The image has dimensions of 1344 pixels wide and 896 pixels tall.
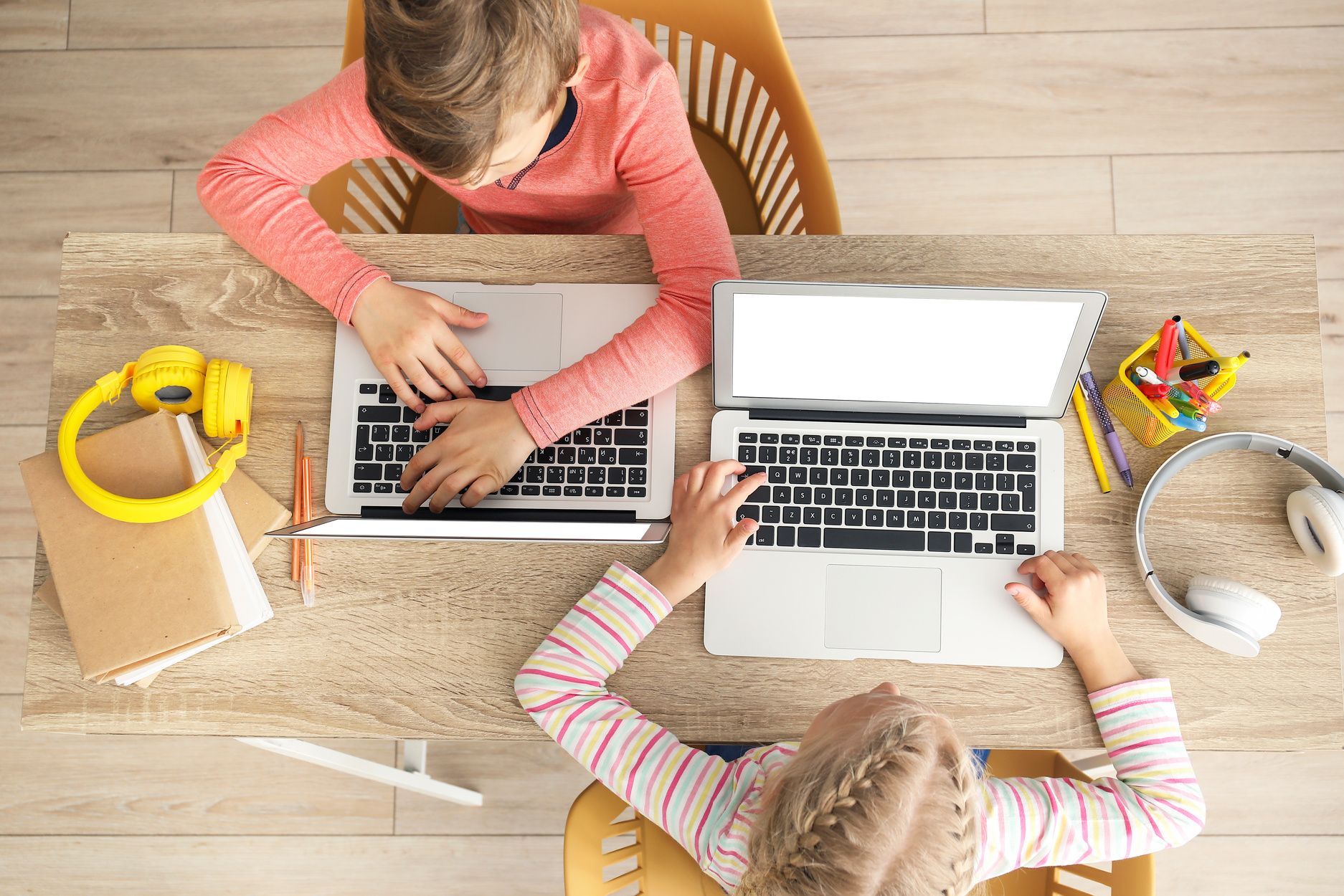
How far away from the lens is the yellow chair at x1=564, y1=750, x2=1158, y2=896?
0.85 m

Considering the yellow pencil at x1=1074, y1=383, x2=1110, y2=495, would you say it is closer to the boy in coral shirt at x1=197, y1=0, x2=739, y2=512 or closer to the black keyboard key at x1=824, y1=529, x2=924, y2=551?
the black keyboard key at x1=824, y1=529, x2=924, y2=551

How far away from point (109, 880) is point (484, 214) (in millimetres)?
1366

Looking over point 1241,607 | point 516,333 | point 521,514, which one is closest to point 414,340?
point 516,333

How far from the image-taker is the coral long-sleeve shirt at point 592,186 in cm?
79

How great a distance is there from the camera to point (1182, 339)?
2.54 ft

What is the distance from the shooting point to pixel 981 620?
30.6 inches

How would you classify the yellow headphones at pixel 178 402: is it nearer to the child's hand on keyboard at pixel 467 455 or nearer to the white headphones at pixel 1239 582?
the child's hand on keyboard at pixel 467 455

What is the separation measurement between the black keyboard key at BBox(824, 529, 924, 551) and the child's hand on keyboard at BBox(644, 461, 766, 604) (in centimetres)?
8

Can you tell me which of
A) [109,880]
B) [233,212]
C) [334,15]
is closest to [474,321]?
[233,212]

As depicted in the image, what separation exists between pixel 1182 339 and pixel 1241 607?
0.26 meters

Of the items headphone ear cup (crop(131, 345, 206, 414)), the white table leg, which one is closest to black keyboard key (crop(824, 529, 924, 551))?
headphone ear cup (crop(131, 345, 206, 414))

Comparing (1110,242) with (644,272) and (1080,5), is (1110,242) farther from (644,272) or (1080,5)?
(1080,5)

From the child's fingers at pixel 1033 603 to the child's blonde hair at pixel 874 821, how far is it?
6.3 inches

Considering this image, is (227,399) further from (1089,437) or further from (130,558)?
(1089,437)
